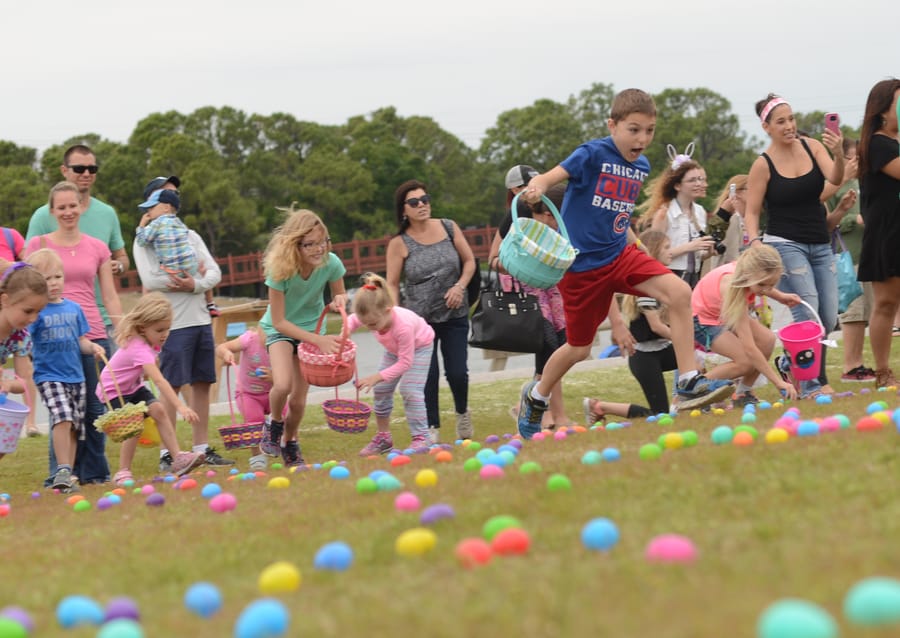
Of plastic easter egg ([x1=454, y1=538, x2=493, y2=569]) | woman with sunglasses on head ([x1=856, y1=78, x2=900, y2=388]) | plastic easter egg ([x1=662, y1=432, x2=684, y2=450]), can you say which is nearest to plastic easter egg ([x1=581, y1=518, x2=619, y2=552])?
plastic easter egg ([x1=454, y1=538, x2=493, y2=569])

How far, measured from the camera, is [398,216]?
10.1 metres

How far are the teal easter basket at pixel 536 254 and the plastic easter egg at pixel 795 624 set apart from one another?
4.63 meters

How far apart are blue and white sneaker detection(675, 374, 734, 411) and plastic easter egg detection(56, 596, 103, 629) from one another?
16.8ft

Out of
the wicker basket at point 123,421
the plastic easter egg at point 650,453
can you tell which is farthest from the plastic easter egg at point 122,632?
the wicker basket at point 123,421

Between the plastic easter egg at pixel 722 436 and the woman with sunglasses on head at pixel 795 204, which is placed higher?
the woman with sunglasses on head at pixel 795 204

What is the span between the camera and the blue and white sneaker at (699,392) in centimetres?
787

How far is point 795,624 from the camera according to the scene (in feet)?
7.62

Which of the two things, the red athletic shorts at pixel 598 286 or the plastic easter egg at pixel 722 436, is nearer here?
the plastic easter egg at pixel 722 436

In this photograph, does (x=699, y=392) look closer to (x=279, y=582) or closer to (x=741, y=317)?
(x=741, y=317)

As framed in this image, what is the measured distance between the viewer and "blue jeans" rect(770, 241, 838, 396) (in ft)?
29.0

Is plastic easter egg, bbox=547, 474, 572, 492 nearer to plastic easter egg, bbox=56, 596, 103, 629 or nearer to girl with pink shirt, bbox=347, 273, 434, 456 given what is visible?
plastic easter egg, bbox=56, 596, 103, 629

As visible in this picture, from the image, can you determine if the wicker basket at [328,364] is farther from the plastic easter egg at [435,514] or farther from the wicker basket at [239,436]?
the plastic easter egg at [435,514]

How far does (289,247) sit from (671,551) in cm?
581

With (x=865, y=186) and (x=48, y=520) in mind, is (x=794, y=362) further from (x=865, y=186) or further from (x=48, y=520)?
(x=48, y=520)
